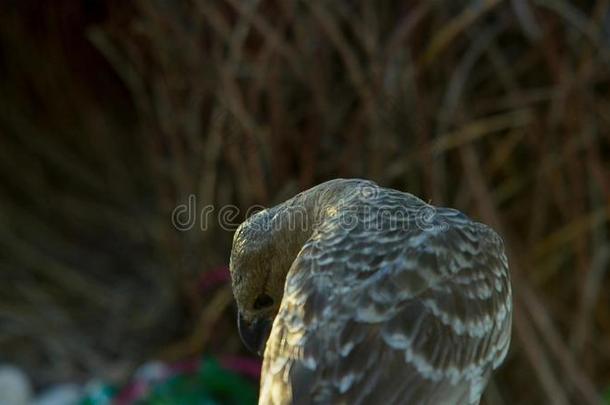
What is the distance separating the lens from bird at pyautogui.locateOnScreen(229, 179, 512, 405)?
31.1 inches

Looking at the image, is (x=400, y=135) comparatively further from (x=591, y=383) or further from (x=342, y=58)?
(x=591, y=383)

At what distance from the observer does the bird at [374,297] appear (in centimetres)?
Result: 79

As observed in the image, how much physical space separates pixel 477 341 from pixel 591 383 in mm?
1115

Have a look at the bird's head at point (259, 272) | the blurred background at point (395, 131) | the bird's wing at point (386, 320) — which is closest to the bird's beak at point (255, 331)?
the bird's head at point (259, 272)

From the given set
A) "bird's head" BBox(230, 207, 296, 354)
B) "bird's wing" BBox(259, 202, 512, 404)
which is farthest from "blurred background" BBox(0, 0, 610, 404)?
"bird's wing" BBox(259, 202, 512, 404)

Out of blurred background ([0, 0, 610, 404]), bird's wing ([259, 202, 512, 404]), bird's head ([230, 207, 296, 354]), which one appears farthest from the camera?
blurred background ([0, 0, 610, 404])

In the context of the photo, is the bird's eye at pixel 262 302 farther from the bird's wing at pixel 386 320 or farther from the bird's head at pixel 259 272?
the bird's wing at pixel 386 320

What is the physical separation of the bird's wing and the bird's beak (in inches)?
6.9

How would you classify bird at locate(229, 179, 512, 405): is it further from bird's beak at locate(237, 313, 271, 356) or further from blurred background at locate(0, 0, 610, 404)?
blurred background at locate(0, 0, 610, 404)

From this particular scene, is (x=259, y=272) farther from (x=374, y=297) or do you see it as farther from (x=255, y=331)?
(x=374, y=297)

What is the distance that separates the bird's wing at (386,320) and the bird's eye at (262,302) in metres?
0.15

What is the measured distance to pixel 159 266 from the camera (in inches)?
101

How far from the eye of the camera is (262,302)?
1.03m

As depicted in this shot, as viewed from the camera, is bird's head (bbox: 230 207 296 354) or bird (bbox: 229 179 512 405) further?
bird's head (bbox: 230 207 296 354)
